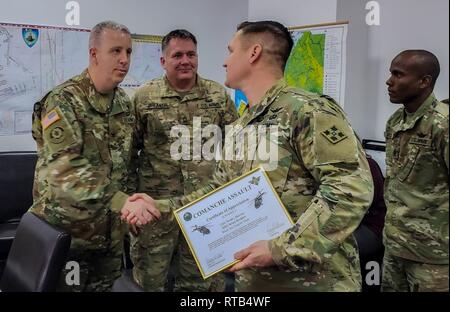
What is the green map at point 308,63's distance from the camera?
1.91 metres

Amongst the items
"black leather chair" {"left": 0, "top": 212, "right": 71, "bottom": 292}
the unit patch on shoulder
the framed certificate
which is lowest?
"black leather chair" {"left": 0, "top": 212, "right": 71, "bottom": 292}

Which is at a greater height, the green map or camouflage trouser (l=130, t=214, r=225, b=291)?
the green map

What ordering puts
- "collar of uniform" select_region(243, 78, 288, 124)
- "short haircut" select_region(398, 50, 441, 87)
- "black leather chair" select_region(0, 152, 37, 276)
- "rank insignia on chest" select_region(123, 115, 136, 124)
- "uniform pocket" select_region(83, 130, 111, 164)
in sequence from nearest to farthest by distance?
1. "collar of uniform" select_region(243, 78, 288, 124)
2. "short haircut" select_region(398, 50, 441, 87)
3. "uniform pocket" select_region(83, 130, 111, 164)
4. "rank insignia on chest" select_region(123, 115, 136, 124)
5. "black leather chair" select_region(0, 152, 37, 276)

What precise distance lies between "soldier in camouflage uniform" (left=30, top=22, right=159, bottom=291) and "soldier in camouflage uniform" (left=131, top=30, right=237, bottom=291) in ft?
0.79

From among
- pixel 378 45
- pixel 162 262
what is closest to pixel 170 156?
pixel 162 262

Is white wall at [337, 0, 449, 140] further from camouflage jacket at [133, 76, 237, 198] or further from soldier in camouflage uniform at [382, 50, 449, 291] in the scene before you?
camouflage jacket at [133, 76, 237, 198]

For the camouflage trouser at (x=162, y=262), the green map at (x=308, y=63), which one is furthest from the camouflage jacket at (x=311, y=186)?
the green map at (x=308, y=63)

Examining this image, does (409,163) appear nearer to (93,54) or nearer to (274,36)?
(274,36)

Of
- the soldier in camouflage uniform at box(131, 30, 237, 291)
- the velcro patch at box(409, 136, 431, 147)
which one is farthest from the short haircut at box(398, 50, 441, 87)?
the soldier in camouflage uniform at box(131, 30, 237, 291)

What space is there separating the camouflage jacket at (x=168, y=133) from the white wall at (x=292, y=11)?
372mm

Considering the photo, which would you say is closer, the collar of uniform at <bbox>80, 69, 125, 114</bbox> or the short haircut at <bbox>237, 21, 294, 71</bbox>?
the short haircut at <bbox>237, 21, 294, 71</bbox>

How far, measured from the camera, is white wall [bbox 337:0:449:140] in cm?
109

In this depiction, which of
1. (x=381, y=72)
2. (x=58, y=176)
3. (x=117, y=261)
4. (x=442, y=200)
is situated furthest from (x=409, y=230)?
(x=58, y=176)

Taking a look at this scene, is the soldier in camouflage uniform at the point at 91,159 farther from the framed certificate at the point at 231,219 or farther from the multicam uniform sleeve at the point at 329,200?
the multicam uniform sleeve at the point at 329,200
